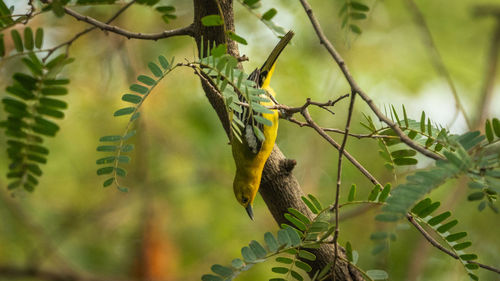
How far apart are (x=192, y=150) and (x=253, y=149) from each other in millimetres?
2530

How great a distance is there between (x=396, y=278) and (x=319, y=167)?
1.26 m

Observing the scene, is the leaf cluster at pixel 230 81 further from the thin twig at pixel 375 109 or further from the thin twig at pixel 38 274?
the thin twig at pixel 38 274

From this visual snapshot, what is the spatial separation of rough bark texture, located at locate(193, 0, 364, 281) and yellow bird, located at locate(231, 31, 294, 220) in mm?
194

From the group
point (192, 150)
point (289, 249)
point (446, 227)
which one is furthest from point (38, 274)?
point (446, 227)

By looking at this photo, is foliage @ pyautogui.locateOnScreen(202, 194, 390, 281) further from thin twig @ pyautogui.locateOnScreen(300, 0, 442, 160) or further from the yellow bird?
the yellow bird

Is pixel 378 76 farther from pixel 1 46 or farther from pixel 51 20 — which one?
pixel 1 46

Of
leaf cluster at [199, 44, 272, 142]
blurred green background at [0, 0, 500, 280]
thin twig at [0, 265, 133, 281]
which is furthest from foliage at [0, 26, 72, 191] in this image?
thin twig at [0, 265, 133, 281]

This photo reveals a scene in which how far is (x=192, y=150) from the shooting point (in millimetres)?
5180

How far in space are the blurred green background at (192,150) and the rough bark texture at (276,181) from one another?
227 cm

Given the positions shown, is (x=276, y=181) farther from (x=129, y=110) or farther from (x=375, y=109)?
(x=375, y=109)

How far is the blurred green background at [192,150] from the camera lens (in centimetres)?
460

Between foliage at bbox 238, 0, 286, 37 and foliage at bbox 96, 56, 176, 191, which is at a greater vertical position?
foliage at bbox 238, 0, 286, 37

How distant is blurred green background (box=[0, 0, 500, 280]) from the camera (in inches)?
181

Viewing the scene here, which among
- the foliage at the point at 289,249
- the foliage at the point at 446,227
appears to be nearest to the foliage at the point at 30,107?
the foliage at the point at 289,249
